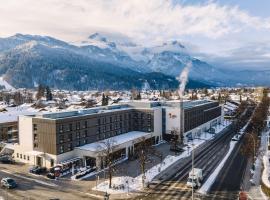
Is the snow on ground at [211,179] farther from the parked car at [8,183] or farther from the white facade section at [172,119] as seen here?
the parked car at [8,183]

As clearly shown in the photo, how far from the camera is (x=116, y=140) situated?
81000 mm

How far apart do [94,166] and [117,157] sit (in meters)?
7.81

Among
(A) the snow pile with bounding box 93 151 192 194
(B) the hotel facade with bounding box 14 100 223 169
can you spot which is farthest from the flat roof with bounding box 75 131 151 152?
(A) the snow pile with bounding box 93 151 192 194

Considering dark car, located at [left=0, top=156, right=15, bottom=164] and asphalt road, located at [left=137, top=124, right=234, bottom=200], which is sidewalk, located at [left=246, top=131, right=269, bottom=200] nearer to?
asphalt road, located at [left=137, top=124, right=234, bottom=200]

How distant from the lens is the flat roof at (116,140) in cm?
7225

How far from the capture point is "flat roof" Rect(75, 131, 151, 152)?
7225 centimetres

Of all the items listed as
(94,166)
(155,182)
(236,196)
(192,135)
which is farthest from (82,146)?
(192,135)

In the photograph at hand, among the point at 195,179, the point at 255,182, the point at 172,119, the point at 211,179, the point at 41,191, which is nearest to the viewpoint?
the point at 41,191

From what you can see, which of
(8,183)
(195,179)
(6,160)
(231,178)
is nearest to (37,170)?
(8,183)

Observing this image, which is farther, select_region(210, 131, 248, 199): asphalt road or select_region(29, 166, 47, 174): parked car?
select_region(29, 166, 47, 174): parked car

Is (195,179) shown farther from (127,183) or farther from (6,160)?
(6,160)

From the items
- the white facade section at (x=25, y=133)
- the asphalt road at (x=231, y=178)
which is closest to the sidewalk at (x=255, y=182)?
the asphalt road at (x=231, y=178)

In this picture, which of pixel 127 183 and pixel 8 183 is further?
pixel 127 183

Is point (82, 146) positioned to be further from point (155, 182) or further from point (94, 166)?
point (155, 182)
